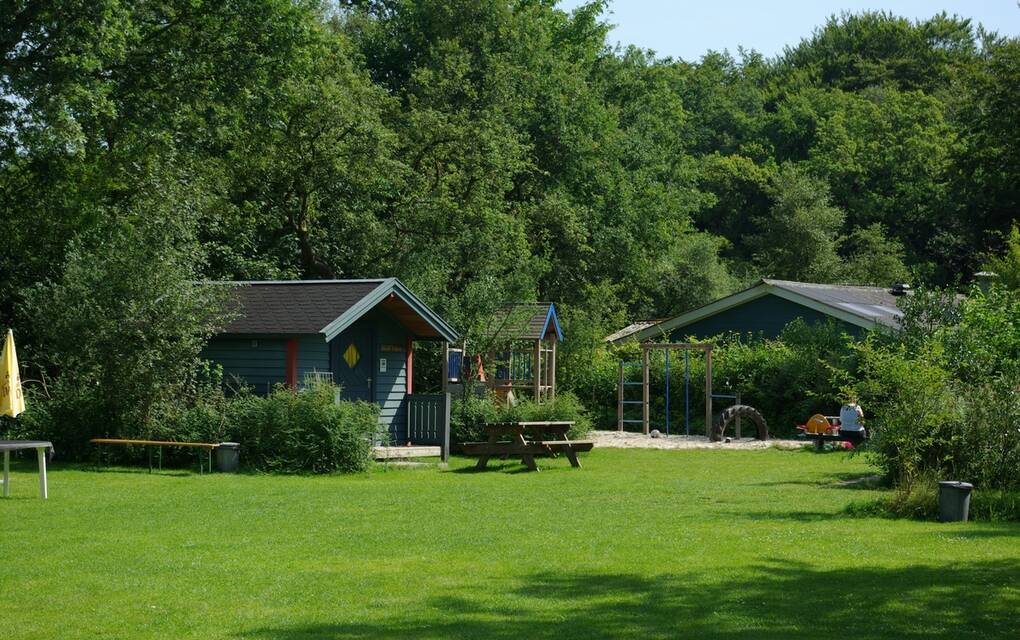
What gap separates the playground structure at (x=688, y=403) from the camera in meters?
30.6

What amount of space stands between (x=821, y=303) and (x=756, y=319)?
9.65 feet

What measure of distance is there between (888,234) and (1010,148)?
43.5m

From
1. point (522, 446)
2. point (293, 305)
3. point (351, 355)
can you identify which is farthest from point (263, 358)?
point (522, 446)

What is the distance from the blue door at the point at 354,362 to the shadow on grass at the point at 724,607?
14.9 metres

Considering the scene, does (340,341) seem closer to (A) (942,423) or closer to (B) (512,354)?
(B) (512,354)

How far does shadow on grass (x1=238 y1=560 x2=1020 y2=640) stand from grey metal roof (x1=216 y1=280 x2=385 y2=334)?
1371 cm

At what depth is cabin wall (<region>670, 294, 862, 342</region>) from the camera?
35.8m

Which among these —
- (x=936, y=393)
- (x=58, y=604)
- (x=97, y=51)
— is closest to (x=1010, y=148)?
(x=936, y=393)

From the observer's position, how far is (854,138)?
205ft

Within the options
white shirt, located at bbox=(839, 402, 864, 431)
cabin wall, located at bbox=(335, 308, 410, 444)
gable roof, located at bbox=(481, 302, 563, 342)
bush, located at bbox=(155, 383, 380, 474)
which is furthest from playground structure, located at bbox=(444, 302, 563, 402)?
bush, located at bbox=(155, 383, 380, 474)

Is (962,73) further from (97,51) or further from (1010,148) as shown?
(97,51)

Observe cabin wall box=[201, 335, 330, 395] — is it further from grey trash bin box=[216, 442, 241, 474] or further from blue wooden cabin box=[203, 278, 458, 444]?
grey trash bin box=[216, 442, 241, 474]

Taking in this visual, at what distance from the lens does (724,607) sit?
8508mm

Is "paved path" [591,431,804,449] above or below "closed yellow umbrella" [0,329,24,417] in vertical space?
below
